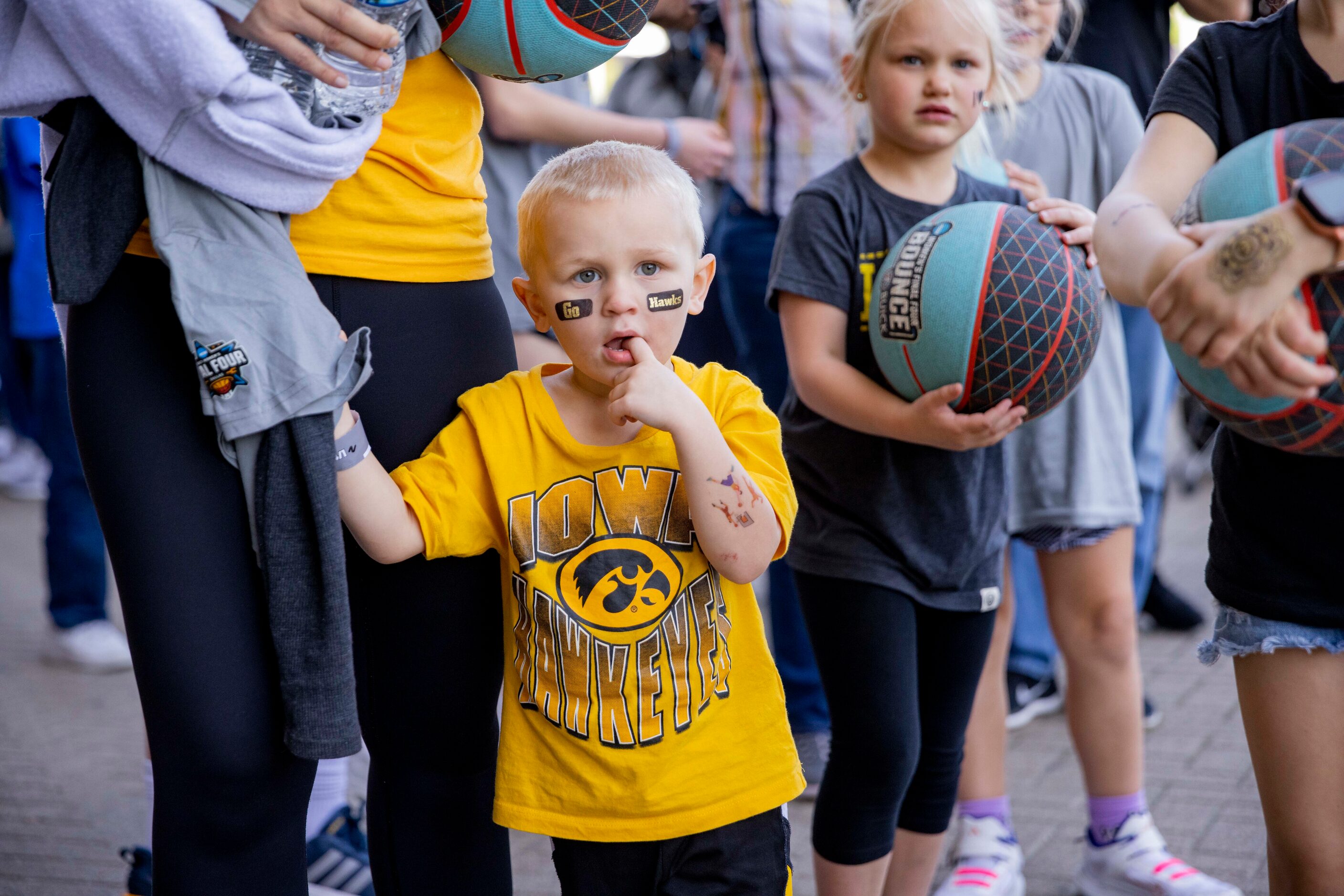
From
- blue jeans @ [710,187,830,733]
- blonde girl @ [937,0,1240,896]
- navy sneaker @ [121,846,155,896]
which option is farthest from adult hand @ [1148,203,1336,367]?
navy sneaker @ [121,846,155,896]

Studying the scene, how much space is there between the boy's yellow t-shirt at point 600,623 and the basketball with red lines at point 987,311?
504 mm

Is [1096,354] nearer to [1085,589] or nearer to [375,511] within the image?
[1085,589]

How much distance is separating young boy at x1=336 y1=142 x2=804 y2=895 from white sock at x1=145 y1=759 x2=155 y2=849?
46 cm

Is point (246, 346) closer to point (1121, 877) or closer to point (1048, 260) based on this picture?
point (1048, 260)

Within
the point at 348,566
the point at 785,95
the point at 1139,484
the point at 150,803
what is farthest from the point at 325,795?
the point at 1139,484

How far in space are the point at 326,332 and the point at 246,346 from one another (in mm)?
111

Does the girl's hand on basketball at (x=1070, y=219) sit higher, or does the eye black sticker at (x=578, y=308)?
the eye black sticker at (x=578, y=308)

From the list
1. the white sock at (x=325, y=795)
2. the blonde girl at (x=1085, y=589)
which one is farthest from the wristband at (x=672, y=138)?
the white sock at (x=325, y=795)

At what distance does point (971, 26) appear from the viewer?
259cm

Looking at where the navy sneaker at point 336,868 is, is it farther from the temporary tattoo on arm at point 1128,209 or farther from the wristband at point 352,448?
the temporary tattoo on arm at point 1128,209

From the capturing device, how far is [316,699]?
1730 mm

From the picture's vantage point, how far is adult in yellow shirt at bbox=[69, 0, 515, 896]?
5.55ft

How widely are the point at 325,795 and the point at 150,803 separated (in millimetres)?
655

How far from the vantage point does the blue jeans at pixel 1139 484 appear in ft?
12.6
